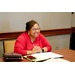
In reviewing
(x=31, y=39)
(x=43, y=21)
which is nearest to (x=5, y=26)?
(x=31, y=39)

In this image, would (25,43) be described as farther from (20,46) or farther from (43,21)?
(43,21)

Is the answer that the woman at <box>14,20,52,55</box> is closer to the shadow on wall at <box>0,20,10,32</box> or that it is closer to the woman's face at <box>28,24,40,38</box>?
the woman's face at <box>28,24,40,38</box>

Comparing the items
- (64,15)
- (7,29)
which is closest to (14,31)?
(7,29)

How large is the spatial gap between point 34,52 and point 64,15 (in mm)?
2372

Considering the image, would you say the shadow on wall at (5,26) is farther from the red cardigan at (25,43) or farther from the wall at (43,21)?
the red cardigan at (25,43)

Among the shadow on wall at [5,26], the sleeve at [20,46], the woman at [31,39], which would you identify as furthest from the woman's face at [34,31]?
the shadow on wall at [5,26]

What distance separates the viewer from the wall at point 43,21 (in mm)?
2957

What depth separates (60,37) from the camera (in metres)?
3.96

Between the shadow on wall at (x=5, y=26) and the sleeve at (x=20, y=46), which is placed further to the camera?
the shadow on wall at (x=5, y=26)

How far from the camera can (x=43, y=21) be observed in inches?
138

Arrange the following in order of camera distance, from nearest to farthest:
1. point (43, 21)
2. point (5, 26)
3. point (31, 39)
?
point (31, 39) → point (5, 26) → point (43, 21)

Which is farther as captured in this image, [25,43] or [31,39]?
[31,39]

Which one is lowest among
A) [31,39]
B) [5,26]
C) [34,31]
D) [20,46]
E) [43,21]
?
[20,46]

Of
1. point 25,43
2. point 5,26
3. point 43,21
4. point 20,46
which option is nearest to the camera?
point 20,46
